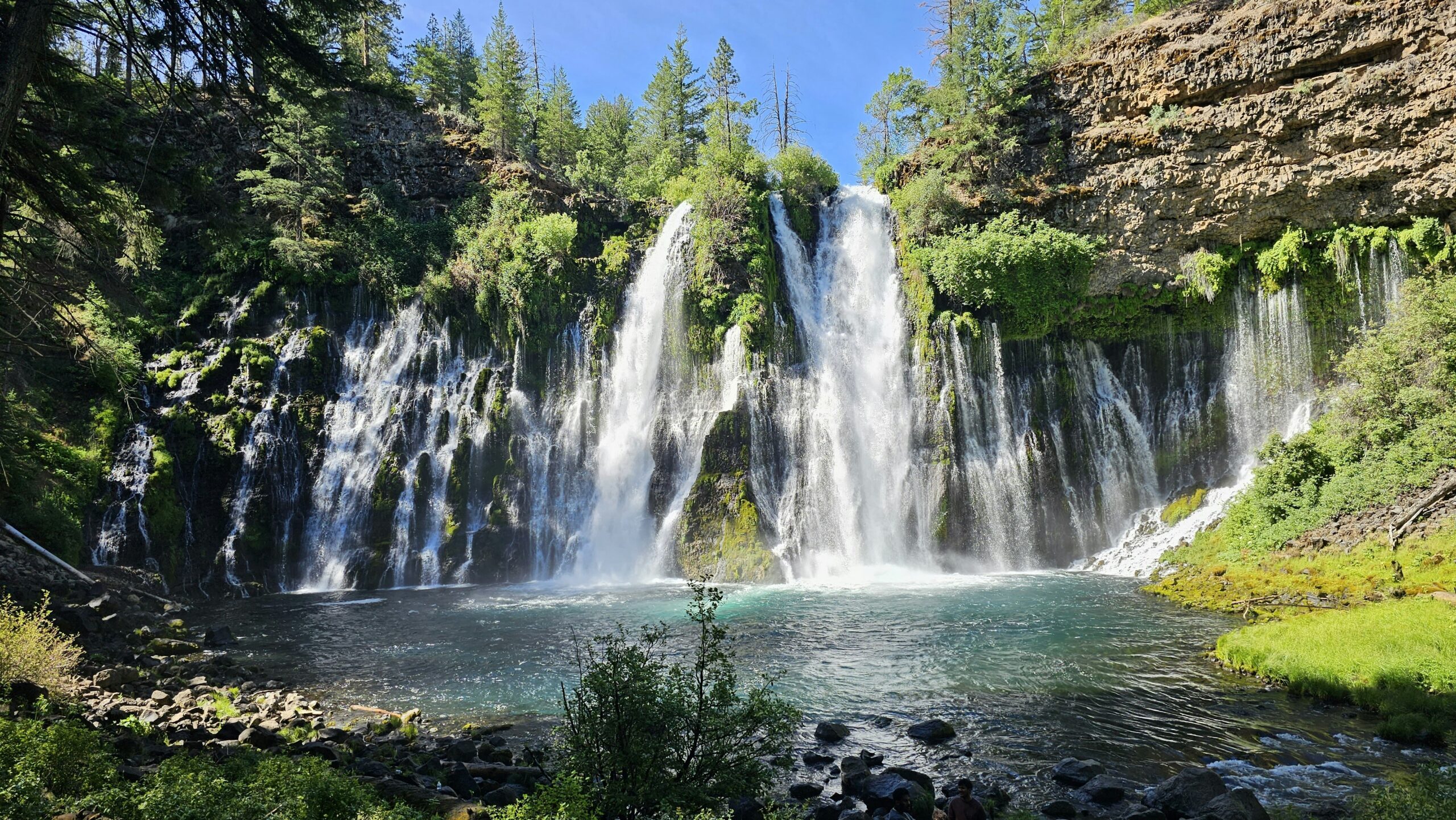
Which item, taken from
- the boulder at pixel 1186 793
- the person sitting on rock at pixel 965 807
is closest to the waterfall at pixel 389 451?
the person sitting on rock at pixel 965 807

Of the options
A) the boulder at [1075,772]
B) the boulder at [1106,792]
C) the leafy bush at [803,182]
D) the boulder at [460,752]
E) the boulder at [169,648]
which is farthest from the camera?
the leafy bush at [803,182]

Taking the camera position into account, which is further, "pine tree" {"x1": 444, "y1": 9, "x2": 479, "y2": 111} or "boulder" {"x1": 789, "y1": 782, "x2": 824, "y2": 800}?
"pine tree" {"x1": 444, "y1": 9, "x2": 479, "y2": 111}

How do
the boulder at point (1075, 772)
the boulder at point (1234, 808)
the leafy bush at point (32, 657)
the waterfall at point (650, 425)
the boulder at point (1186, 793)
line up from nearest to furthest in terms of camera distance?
1. the boulder at point (1234, 808)
2. the boulder at point (1186, 793)
3. the boulder at point (1075, 772)
4. the leafy bush at point (32, 657)
5. the waterfall at point (650, 425)

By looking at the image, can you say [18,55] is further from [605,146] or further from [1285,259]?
[605,146]

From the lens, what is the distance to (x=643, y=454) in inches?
1064

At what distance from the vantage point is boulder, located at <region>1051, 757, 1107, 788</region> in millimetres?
8031

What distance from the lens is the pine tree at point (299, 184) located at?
97.3 feet

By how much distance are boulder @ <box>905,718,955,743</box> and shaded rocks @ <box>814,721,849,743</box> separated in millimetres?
851

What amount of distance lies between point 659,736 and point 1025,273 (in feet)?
81.2

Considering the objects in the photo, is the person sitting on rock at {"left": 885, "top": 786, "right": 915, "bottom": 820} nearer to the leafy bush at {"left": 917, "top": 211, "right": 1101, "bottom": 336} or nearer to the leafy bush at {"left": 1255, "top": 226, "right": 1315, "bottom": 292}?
the leafy bush at {"left": 917, "top": 211, "right": 1101, "bottom": 336}

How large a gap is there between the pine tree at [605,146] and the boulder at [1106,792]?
1487 inches

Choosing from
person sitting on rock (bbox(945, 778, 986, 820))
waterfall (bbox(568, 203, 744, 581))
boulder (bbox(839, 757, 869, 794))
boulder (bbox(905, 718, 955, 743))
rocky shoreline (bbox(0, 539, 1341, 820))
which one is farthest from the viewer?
waterfall (bbox(568, 203, 744, 581))

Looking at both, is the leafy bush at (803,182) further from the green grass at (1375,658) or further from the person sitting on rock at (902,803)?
the person sitting on rock at (902,803)

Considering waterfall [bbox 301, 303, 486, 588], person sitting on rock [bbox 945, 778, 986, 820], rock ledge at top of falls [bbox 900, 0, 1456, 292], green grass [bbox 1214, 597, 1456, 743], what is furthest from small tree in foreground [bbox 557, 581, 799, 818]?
rock ledge at top of falls [bbox 900, 0, 1456, 292]
